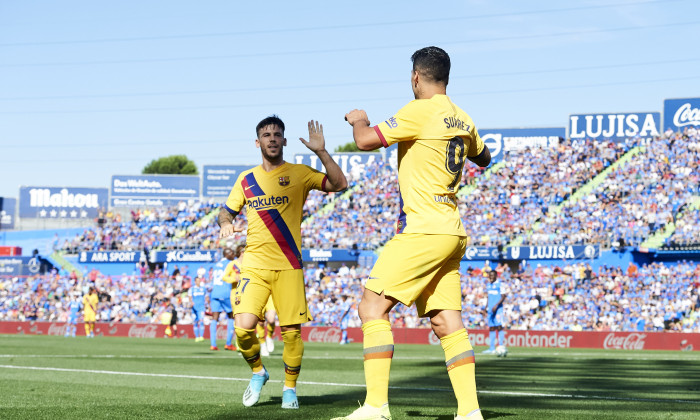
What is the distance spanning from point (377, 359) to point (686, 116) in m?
46.4

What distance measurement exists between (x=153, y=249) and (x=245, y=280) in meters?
44.0

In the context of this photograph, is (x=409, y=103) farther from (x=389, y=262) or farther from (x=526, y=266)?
(x=526, y=266)

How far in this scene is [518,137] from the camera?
5756 cm

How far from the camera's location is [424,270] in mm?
5812

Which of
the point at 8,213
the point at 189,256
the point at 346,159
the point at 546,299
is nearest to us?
the point at 546,299

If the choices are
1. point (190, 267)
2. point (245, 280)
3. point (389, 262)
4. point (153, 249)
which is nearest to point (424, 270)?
point (389, 262)

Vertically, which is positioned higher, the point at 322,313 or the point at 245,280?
the point at 245,280

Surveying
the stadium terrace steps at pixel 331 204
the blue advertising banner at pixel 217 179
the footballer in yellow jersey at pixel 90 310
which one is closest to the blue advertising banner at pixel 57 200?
the blue advertising banner at pixel 217 179

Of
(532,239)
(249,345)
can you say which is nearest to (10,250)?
(532,239)

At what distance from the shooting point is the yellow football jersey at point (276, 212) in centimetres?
827

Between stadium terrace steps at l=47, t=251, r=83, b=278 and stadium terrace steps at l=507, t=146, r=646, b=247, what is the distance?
2744cm

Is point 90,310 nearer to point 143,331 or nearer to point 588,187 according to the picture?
point 143,331

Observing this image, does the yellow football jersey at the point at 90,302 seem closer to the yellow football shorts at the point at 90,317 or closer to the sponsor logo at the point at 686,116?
the yellow football shorts at the point at 90,317

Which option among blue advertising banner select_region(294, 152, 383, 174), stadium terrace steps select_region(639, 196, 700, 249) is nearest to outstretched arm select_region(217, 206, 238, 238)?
stadium terrace steps select_region(639, 196, 700, 249)
